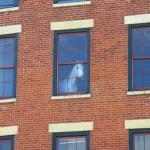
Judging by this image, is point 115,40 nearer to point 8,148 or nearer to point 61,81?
point 61,81

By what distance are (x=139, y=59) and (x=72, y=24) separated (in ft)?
9.20

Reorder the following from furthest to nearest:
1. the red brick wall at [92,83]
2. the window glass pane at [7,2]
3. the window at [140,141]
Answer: the window glass pane at [7,2] < the red brick wall at [92,83] < the window at [140,141]

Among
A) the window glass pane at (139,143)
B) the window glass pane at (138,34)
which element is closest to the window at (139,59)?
the window glass pane at (138,34)

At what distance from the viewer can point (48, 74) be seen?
93.2 ft

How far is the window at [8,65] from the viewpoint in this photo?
28891 millimetres

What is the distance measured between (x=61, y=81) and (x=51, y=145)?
2.37 meters

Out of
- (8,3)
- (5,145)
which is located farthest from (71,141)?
(8,3)

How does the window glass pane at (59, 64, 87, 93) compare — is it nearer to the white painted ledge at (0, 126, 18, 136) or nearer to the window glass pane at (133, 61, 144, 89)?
the window glass pane at (133, 61, 144, 89)

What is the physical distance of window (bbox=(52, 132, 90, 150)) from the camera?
90.1 ft

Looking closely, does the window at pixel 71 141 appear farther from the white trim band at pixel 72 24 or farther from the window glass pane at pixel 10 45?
the white trim band at pixel 72 24

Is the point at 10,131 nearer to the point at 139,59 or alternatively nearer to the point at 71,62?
the point at 71,62

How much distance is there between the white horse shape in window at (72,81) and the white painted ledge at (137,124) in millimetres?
2402

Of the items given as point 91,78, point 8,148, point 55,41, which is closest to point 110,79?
point 91,78

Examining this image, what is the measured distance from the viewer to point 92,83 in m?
27.9
